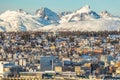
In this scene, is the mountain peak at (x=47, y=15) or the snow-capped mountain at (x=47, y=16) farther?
the mountain peak at (x=47, y=15)

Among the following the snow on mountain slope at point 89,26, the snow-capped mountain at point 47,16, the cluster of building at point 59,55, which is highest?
the snow-capped mountain at point 47,16

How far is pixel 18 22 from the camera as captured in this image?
17412 centimetres

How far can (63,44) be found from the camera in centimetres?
11375

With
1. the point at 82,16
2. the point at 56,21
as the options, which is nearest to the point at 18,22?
the point at 56,21

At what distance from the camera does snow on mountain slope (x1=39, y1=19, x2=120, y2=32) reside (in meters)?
158

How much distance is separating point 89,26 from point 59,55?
6665 centimetres

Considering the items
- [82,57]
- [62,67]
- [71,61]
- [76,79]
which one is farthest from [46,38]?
[76,79]

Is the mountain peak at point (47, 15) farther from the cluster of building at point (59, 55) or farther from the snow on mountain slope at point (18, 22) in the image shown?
the cluster of building at point (59, 55)

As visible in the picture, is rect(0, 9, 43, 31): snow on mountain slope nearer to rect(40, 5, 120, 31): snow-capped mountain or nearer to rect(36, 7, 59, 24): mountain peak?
rect(36, 7, 59, 24): mountain peak

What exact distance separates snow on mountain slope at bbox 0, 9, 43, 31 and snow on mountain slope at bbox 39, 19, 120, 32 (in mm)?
5393

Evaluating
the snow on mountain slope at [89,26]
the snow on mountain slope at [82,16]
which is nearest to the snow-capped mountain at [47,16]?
the snow on mountain slope at [82,16]

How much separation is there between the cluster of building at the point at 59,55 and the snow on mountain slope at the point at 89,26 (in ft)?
80.7

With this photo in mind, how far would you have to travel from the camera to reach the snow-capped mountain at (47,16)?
621 ft

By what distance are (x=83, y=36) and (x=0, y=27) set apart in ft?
126
